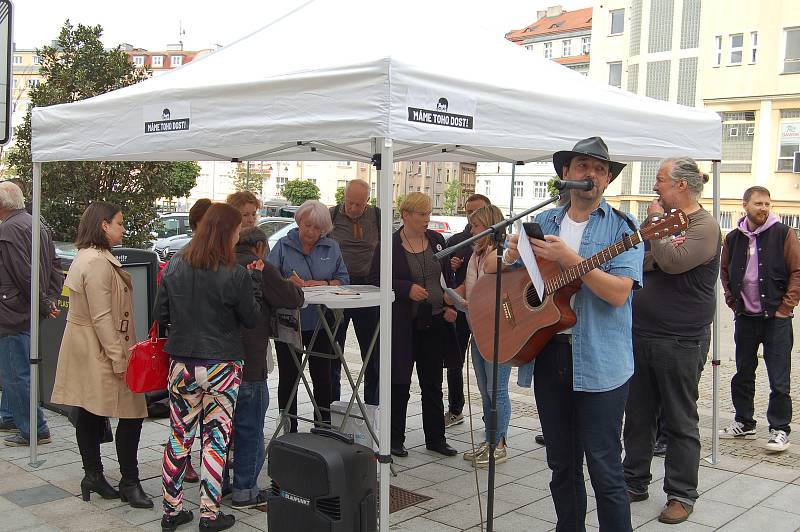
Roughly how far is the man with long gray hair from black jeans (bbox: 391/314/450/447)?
155 cm

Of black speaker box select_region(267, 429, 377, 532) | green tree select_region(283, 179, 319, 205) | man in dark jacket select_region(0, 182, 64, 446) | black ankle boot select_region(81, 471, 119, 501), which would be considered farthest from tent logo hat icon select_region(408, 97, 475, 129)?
green tree select_region(283, 179, 319, 205)

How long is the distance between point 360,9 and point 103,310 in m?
2.21

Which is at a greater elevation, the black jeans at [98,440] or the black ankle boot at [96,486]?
the black jeans at [98,440]

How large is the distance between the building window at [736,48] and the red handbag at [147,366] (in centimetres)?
4208

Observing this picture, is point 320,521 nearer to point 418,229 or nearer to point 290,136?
point 290,136

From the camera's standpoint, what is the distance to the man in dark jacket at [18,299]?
18.4ft

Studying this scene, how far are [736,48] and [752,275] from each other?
39.4 metres

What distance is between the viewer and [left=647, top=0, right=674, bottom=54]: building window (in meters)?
49.2

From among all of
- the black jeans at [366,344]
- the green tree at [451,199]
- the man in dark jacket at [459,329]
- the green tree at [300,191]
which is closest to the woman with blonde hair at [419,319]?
the man in dark jacket at [459,329]

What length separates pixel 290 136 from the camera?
12.1ft

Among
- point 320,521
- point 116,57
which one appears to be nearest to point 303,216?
point 320,521

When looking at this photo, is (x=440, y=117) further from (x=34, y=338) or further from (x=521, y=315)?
(x=34, y=338)

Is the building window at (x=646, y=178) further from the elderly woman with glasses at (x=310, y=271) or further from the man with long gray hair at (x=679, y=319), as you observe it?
the man with long gray hair at (x=679, y=319)

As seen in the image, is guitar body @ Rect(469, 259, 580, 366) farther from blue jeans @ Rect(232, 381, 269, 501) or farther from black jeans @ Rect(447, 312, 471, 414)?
black jeans @ Rect(447, 312, 471, 414)
